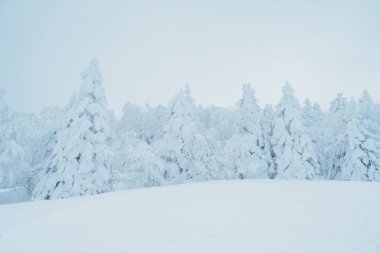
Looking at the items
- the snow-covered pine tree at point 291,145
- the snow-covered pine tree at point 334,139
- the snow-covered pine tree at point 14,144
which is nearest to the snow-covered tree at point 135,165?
the snow-covered pine tree at point 14,144

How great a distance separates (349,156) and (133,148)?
23942 mm

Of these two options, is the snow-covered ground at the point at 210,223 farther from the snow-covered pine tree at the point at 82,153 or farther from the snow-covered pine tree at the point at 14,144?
the snow-covered pine tree at the point at 14,144

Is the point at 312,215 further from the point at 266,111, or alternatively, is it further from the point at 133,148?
the point at 266,111

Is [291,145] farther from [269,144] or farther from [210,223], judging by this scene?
[210,223]

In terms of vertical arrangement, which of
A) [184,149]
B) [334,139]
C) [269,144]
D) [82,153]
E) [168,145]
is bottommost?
[184,149]

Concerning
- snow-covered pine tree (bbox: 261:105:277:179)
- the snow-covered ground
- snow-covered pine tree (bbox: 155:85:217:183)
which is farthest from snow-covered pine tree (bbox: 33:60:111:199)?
snow-covered pine tree (bbox: 261:105:277:179)

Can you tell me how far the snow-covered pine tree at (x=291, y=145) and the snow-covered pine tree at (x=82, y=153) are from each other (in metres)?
19.7

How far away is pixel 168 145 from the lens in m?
32.6

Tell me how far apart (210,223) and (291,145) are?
25034 millimetres

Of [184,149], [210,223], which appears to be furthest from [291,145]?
[210,223]

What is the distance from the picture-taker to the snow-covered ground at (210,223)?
31.8 ft

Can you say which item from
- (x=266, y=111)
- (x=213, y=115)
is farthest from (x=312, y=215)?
(x=213, y=115)

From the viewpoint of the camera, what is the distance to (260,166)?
33625mm

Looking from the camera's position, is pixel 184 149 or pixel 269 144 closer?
pixel 184 149
